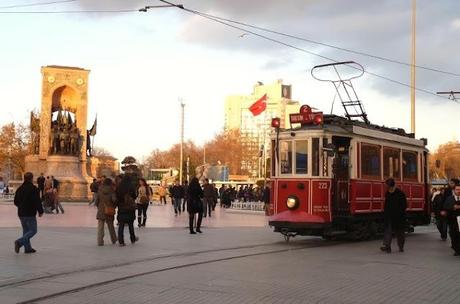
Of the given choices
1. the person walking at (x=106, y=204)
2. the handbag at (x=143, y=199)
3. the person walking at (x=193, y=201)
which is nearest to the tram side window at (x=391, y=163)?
the person walking at (x=193, y=201)

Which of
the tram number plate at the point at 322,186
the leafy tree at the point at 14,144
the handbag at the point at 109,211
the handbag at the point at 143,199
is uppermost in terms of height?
the leafy tree at the point at 14,144

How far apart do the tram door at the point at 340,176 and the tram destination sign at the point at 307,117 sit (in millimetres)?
681

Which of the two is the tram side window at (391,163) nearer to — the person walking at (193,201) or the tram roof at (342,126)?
the tram roof at (342,126)

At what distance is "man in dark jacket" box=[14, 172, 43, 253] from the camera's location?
13391mm

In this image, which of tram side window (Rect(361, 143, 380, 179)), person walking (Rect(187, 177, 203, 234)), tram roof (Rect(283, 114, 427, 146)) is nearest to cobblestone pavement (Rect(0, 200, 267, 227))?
person walking (Rect(187, 177, 203, 234))

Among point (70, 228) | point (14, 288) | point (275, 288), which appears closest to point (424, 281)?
point (275, 288)

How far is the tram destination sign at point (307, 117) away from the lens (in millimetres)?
17594

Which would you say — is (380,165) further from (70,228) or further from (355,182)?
(70,228)

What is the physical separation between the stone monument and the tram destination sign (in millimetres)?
30583

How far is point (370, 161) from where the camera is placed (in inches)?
746

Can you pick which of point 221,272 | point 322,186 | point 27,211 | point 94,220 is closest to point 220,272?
point 221,272

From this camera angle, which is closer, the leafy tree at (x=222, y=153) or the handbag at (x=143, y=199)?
the handbag at (x=143, y=199)

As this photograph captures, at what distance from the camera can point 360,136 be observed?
1838 cm

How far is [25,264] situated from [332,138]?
9190 millimetres
